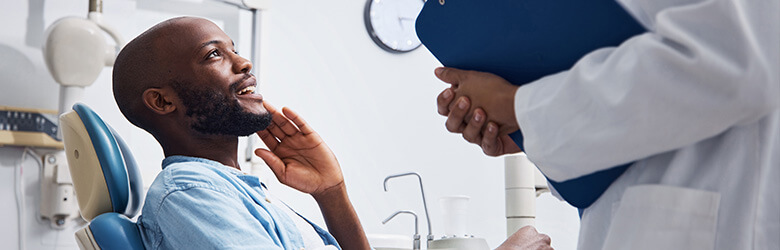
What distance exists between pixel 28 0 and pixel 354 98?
3.72 feet

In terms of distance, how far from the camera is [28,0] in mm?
2020

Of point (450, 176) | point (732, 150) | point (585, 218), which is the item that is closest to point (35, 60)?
point (450, 176)

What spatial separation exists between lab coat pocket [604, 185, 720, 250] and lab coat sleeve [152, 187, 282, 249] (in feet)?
1.85

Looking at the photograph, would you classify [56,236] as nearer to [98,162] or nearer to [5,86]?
[5,86]

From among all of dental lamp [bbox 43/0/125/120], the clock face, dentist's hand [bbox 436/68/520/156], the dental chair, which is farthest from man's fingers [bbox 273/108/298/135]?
the clock face

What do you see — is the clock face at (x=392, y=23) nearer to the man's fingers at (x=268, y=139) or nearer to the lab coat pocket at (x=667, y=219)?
the man's fingers at (x=268, y=139)

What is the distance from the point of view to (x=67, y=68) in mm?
1909

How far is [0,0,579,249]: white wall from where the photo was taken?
199cm

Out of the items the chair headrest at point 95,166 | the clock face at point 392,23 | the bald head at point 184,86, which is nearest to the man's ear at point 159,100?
the bald head at point 184,86

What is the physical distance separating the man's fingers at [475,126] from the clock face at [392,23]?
1.84 m

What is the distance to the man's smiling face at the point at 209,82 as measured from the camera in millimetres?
1312

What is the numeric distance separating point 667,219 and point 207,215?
0.68m

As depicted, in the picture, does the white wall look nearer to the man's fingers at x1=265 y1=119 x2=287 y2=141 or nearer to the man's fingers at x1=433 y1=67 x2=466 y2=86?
the man's fingers at x1=265 y1=119 x2=287 y2=141

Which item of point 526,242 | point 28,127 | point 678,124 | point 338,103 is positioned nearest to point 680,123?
point 678,124
